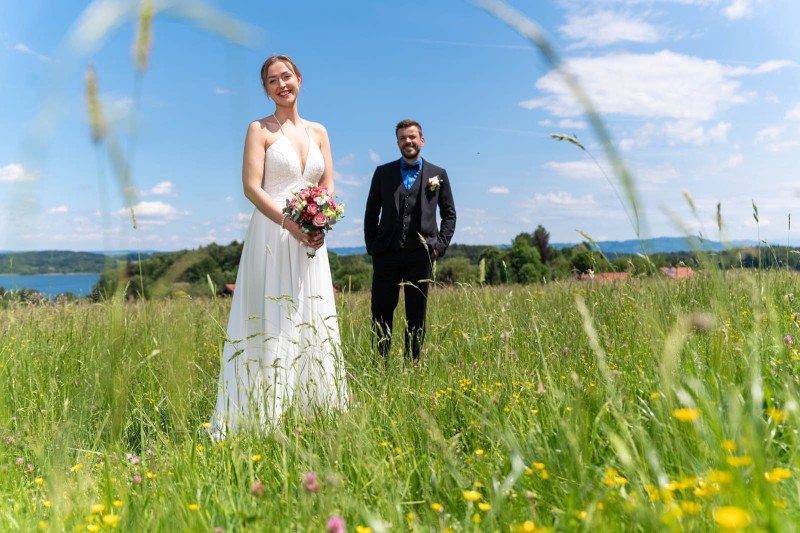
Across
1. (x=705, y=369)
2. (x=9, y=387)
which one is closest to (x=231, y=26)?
(x=705, y=369)

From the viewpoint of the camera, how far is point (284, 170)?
15.5ft

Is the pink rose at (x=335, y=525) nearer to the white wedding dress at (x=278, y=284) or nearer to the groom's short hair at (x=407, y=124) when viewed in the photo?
the white wedding dress at (x=278, y=284)

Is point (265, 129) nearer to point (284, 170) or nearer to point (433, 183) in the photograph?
point (284, 170)

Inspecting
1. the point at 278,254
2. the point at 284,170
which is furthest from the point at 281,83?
the point at 278,254

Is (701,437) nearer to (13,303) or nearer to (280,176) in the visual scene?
(280,176)

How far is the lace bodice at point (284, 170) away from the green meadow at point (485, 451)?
168 cm

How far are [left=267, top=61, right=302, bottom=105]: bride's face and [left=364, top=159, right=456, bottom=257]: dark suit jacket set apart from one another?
1.62 m

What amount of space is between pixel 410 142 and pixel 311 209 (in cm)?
204

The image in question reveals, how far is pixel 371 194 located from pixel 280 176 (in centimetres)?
168

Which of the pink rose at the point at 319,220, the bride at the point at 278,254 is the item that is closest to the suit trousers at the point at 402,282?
the bride at the point at 278,254

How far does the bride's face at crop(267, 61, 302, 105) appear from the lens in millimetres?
4691

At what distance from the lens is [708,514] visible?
5.86 feet

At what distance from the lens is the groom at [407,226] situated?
19.9 feet

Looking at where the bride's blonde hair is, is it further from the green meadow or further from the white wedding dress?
the green meadow
